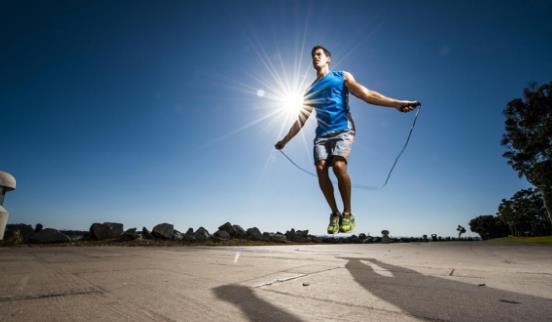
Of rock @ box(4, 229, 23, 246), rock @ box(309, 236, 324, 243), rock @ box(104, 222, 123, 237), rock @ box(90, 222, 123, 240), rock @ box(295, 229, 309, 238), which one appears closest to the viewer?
rock @ box(4, 229, 23, 246)

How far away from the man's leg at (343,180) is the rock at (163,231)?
681 centimetres

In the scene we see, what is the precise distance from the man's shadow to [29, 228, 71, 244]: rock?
796 centimetres

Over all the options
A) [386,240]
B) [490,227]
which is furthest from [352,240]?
[490,227]

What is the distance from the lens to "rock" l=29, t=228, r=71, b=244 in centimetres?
652

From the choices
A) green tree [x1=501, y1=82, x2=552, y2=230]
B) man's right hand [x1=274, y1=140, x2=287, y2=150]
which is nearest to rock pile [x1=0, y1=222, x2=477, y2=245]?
man's right hand [x1=274, y1=140, x2=287, y2=150]

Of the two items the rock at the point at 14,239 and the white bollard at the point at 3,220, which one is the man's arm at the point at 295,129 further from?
the white bollard at the point at 3,220

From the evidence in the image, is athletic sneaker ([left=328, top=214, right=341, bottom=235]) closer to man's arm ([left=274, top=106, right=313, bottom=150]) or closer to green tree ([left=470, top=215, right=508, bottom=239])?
man's arm ([left=274, top=106, right=313, bottom=150])

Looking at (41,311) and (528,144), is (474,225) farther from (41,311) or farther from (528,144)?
(41,311)

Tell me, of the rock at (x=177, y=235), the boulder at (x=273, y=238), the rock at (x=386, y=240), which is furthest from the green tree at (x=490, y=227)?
the rock at (x=177, y=235)

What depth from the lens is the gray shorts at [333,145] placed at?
273cm

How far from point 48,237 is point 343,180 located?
24.8ft

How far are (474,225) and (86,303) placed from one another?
356 ft

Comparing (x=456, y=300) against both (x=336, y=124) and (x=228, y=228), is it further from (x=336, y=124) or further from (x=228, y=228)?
(x=228, y=228)

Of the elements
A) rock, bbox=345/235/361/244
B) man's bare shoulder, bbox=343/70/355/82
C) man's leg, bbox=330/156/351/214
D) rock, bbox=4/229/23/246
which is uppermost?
man's bare shoulder, bbox=343/70/355/82
